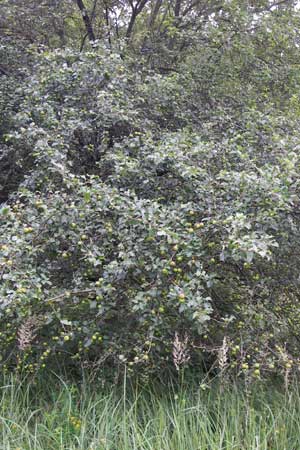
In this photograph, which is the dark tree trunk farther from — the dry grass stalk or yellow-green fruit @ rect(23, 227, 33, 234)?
the dry grass stalk

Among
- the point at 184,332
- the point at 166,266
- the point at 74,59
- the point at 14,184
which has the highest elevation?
the point at 74,59

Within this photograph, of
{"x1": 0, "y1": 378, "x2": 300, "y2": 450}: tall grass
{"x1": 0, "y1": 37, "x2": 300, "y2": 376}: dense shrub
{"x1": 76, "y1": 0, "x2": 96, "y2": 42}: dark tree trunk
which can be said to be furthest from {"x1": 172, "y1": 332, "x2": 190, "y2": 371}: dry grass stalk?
{"x1": 76, "y1": 0, "x2": 96, "y2": 42}: dark tree trunk

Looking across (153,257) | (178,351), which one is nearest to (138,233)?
(153,257)

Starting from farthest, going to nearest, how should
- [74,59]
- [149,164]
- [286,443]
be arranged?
[74,59] → [149,164] → [286,443]

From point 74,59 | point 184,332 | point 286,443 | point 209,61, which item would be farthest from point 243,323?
point 209,61

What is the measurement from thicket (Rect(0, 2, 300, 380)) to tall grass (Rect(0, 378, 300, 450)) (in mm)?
195

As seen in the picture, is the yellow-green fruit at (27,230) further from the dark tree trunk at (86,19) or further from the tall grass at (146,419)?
the dark tree trunk at (86,19)

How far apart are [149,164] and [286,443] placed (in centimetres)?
198

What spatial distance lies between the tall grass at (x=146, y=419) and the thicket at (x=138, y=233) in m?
0.20

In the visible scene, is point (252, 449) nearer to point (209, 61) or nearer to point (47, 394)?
point (47, 394)

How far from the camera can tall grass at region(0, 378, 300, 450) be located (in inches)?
101

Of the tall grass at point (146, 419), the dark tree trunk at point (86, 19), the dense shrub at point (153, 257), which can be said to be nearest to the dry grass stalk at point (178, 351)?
the dense shrub at point (153, 257)

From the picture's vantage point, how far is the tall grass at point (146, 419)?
2564 mm

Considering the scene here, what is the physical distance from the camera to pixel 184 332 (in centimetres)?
316
